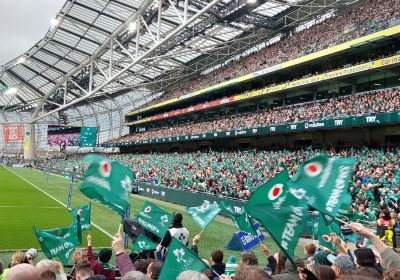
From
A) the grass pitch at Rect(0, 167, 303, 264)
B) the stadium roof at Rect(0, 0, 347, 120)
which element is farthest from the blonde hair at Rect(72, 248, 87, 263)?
the stadium roof at Rect(0, 0, 347, 120)

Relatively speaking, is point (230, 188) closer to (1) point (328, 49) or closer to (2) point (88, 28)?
(1) point (328, 49)

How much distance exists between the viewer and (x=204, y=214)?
887 centimetres

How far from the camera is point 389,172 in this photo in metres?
20.5

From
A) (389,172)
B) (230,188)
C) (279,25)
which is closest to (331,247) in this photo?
(389,172)

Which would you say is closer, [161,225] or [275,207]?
[275,207]

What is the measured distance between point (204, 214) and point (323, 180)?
12.4 ft

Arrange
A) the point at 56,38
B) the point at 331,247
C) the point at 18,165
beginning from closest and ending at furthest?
the point at 331,247, the point at 56,38, the point at 18,165

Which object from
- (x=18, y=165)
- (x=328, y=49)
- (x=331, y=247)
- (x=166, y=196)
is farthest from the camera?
(x=18, y=165)

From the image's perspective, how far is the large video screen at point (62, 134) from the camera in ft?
285

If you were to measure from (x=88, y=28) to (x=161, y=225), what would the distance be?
45623 mm

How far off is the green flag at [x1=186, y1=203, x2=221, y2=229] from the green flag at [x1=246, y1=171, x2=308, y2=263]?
3467 millimetres

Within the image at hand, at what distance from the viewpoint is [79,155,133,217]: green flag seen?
647 cm

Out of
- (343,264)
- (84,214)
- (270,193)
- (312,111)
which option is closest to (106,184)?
(270,193)

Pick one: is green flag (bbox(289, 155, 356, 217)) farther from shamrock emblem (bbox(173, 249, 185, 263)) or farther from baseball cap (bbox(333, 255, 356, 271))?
shamrock emblem (bbox(173, 249, 185, 263))
